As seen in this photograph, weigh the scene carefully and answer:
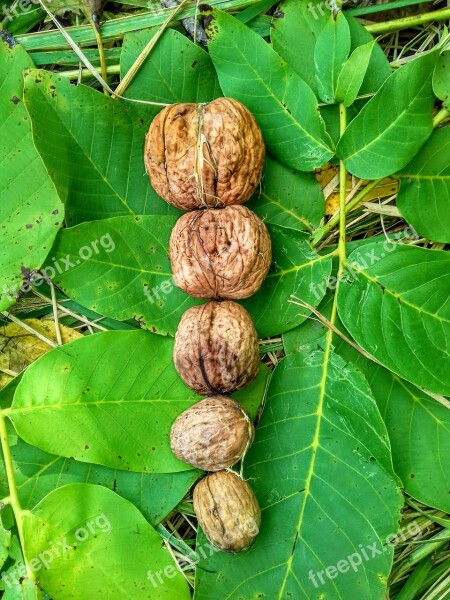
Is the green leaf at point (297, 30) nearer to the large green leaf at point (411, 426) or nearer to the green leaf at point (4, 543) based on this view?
the large green leaf at point (411, 426)

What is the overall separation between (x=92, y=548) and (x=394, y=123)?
4.79 feet

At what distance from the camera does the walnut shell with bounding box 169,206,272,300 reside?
5.53ft

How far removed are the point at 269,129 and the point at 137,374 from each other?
0.81m

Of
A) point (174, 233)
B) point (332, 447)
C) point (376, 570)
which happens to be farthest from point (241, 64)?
point (376, 570)

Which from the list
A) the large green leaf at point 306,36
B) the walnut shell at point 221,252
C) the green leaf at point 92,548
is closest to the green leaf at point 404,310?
the walnut shell at point 221,252

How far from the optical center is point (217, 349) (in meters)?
1.69

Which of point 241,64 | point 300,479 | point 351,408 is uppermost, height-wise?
point 241,64

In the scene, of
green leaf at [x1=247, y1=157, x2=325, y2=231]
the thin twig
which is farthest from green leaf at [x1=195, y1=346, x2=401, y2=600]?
the thin twig

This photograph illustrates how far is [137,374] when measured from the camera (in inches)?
70.8

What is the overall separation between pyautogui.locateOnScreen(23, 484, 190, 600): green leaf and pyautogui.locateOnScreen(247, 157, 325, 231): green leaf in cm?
95

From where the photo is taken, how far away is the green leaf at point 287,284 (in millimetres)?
1803

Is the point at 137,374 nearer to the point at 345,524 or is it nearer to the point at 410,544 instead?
the point at 345,524

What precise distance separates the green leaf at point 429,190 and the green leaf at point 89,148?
2.28ft

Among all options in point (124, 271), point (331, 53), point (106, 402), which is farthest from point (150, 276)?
point (331, 53)
